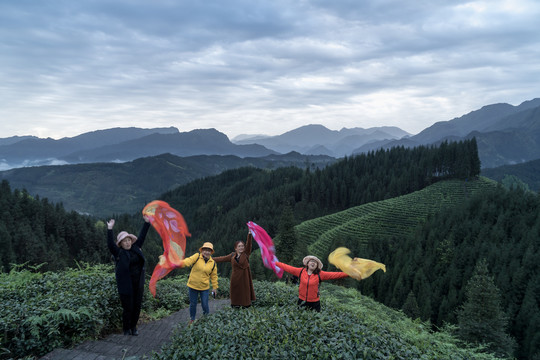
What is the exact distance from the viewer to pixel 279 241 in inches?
1907

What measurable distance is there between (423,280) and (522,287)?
14.0 metres

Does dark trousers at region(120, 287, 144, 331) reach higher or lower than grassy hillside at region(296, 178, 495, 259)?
higher

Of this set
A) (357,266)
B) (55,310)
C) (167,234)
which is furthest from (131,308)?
(357,266)

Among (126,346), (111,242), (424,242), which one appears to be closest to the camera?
(126,346)

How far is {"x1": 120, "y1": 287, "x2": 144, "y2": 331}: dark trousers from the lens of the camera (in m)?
8.41

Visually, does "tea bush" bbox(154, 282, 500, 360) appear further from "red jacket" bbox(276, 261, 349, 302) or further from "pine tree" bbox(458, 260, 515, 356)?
"pine tree" bbox(458, 260, 515, 356)

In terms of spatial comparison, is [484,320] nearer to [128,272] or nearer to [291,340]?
[291,340]

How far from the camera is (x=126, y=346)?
784 cm

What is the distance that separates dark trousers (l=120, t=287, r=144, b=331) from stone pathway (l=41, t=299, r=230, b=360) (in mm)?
331

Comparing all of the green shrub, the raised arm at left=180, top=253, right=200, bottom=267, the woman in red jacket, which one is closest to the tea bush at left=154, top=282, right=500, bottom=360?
the woman in red jacket

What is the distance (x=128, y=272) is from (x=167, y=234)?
159 centimetres

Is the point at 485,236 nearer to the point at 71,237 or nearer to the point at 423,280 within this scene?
the point at 423,280

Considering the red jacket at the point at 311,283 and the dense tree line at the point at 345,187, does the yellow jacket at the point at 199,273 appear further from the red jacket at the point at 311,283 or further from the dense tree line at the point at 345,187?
the dense tree line at the point at 345,187

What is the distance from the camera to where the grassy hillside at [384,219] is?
223 ft
